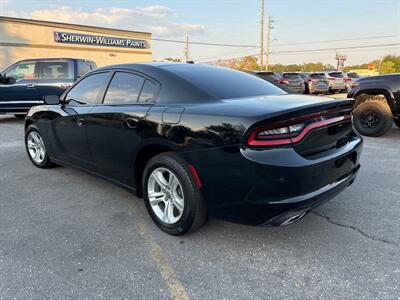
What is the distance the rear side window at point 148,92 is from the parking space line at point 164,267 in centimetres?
121

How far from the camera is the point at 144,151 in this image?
3.07m

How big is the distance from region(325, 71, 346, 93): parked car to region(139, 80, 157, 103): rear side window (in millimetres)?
20416

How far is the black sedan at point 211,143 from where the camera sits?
7.53 ft

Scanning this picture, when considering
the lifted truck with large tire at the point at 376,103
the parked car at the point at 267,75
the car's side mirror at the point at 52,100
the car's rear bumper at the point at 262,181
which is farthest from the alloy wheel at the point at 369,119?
the car's side mirror at the point at 52,100

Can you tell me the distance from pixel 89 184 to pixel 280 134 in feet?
9.44

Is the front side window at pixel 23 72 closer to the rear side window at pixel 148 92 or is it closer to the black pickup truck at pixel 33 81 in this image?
the black pickup truck at pixel 33 81

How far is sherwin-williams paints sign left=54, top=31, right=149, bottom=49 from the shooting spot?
28.0 meters

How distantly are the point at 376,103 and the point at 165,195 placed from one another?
580 cm

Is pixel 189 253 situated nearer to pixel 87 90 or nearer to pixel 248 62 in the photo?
pixel 87 90

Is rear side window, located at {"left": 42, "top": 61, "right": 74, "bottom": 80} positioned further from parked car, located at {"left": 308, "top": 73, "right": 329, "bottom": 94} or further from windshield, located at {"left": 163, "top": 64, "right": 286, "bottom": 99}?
parked car, located at {"left": 308, "top": 73, "right": 329, "bottom": 94}

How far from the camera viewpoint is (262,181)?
89.5 inches

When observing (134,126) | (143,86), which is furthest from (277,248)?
(143,86)

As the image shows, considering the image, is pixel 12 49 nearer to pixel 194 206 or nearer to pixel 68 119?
pixel 68 119

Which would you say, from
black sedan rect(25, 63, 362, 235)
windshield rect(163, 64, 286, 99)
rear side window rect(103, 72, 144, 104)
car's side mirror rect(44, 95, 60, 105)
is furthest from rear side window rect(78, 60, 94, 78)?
windshield rect(163, 64, 286, 99)
